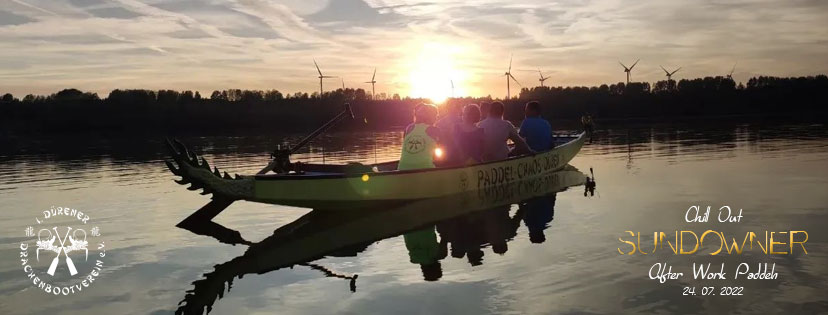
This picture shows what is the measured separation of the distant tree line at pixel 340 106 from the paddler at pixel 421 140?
86.0 metres

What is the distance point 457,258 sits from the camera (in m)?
9.63

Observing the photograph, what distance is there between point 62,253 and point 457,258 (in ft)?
22.1

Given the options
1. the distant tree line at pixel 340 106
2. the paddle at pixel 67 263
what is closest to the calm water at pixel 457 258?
the paddle at pixel 67 263

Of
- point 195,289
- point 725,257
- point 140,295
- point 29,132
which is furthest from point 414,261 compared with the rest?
point 29,132

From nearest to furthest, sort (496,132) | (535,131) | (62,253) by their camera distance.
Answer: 1. (62,253)
2. (496,132)
3. (535,131)

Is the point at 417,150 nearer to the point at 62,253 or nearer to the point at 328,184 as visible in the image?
the point at 328,184

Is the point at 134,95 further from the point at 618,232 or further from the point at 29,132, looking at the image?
the point at 618,232

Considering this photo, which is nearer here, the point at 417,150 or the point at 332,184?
the point at 332,184

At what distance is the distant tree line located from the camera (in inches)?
4311

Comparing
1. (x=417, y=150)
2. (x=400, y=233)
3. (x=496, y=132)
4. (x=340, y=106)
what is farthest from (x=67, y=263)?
(x=340, y=106)

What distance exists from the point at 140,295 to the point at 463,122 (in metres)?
8.91

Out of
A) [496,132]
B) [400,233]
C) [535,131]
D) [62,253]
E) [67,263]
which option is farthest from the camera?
[535,131]

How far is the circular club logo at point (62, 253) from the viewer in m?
9.09

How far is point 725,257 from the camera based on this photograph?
904 cm
